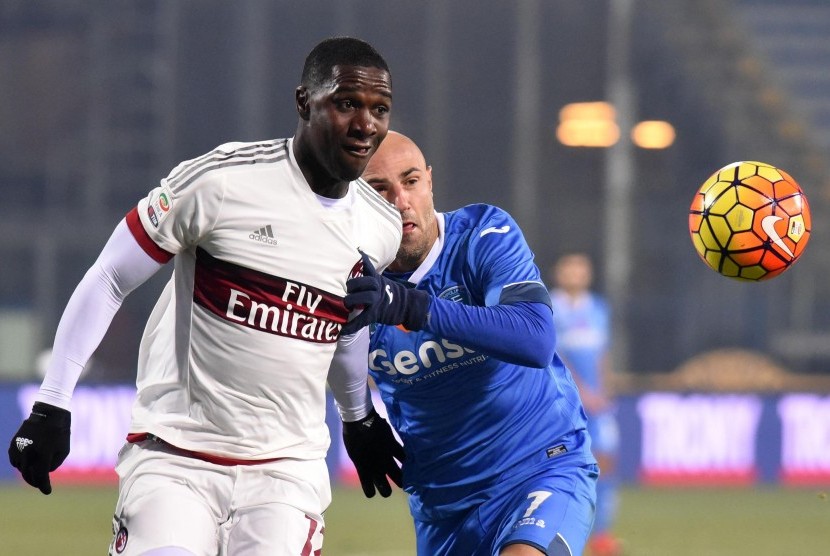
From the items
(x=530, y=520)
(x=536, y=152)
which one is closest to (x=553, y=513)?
(x=530, y=520)

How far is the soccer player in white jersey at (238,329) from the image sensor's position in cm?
403

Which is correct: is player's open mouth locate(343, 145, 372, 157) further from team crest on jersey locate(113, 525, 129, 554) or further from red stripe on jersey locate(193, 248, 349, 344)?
team crest on jersey locate(113, 525, 129, 554)

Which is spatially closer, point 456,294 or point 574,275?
point 456,294

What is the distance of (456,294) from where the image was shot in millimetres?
4855

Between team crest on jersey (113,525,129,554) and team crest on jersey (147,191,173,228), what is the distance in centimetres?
89

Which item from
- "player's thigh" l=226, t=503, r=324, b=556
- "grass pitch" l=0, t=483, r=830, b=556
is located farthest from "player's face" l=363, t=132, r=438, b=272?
"grass pitch" l=0, t=483, r=830, b=556

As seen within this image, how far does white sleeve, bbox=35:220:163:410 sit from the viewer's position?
4.02 meters

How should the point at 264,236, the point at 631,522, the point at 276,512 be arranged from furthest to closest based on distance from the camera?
the point at 631,522 → the point at 264,236 → the point at 276,512

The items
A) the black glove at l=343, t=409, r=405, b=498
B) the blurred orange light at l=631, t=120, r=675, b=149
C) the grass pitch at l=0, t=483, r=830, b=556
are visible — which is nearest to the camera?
the black glove at l=343, t=409, r=405, b=498

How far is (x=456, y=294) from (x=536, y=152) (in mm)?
→ 16132

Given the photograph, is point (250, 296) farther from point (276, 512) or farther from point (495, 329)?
point (495, 329)

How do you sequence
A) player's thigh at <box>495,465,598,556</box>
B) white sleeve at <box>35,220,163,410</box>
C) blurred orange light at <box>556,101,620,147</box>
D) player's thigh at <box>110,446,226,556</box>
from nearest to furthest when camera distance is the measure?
player's thigh at <box>110,446,226,556</box>
white sleeve at <box>35,220,163,410</box>
player's thigh at <box>495,465,598,556</box>
blurred orange light at <box>556,101,620,147</box>

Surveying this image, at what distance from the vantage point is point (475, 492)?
488cm

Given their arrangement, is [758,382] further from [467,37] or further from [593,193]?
[467,37]
